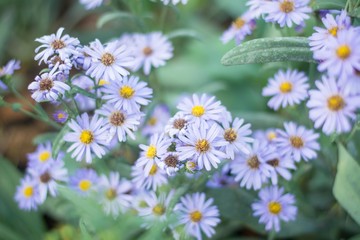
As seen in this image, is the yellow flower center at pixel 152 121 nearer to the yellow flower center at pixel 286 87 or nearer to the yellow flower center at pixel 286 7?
the yellow flower center at pixel 286 87

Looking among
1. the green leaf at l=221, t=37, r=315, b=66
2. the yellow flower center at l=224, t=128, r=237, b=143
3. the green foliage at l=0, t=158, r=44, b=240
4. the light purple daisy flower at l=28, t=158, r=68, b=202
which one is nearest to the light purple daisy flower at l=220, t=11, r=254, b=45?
the green leaf at l=221, t=37, r=315, b=66

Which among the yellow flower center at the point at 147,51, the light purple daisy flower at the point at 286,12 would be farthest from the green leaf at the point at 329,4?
the yellow flower center at the point at 147,51

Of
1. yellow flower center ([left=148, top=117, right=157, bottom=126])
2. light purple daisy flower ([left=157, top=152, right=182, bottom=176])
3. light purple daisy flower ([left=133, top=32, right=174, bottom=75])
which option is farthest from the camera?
yellow flower center ([left=148, top=117, right=157, bottom=126])

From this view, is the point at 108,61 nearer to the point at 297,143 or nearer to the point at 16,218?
the point at 297,143

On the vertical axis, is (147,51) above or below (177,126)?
above

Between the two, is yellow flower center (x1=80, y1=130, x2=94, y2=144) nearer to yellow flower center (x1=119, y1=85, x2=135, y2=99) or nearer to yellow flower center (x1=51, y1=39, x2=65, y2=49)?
yellow flower center (x1=119, y1=85, x2=135, y2=99)

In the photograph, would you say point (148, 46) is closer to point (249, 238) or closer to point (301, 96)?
point (301, 96)

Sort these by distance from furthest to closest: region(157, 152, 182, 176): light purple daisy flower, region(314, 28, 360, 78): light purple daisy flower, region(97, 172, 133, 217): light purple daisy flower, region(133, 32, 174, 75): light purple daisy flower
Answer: region(133, 32, 174, 75): light purple daisy flower → region(97, 172, 133, 217): light purple daisy flower → region(157, 152, 182, 176): light purple daisy flower → region(314, 28, 360, 78): light purple daisy flower

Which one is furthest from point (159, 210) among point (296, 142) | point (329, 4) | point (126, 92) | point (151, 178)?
point (329, 4)
